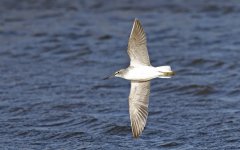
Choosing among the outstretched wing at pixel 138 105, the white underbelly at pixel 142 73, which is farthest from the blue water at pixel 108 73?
the white underbelly at pixel 142 73

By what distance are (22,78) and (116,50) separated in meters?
1.84

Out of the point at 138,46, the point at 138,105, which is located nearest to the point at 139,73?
the point at 138,46

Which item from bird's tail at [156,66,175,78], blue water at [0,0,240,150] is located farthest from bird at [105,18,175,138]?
blue water at [0,0,240,150]

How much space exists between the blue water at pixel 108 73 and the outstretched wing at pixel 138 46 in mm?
1369

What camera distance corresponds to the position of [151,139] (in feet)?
29.4

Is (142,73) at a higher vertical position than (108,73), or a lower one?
higher

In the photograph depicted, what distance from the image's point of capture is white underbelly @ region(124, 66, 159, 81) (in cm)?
751

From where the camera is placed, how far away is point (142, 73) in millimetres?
7594

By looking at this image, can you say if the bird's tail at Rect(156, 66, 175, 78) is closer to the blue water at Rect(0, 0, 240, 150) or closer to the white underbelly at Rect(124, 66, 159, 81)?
the white underbelly at Rect(124, 66, 159, 81)

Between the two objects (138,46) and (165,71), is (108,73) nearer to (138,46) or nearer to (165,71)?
(138,46)

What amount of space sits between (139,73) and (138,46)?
0.27 meters

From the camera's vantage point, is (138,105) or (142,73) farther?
(138,105)

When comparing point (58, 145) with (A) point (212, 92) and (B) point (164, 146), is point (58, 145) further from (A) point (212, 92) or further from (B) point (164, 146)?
(A) point (212, 92)

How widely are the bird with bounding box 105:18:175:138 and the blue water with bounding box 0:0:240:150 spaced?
891mm
